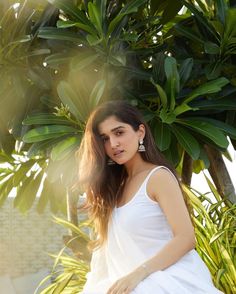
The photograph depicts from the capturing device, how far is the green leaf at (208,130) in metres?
3.16

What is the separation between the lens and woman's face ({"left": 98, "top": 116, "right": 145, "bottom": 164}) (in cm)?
195

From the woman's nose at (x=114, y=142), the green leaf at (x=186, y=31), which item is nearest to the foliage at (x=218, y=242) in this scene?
the green leaf at (x=186, y=31)

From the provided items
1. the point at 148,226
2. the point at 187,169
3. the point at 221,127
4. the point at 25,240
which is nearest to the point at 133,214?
the point at 148,226

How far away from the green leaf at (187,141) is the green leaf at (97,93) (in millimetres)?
384

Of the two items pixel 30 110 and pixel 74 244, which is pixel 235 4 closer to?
pixel 30 110

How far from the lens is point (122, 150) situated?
6.40 feet

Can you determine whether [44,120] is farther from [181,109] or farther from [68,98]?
[181,109]

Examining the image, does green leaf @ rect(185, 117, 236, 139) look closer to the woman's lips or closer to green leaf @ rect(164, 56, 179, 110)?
green leaf @ rect(164, 56, 179, 110)

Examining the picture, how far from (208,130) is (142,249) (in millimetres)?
1450

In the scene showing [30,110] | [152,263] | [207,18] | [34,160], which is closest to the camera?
[152,263]

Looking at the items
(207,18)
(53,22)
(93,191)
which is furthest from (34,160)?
(93,191)

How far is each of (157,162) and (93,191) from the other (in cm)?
22

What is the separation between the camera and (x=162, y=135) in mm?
3213

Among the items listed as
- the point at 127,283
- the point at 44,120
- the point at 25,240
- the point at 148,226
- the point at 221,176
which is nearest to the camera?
the point at 127,283
